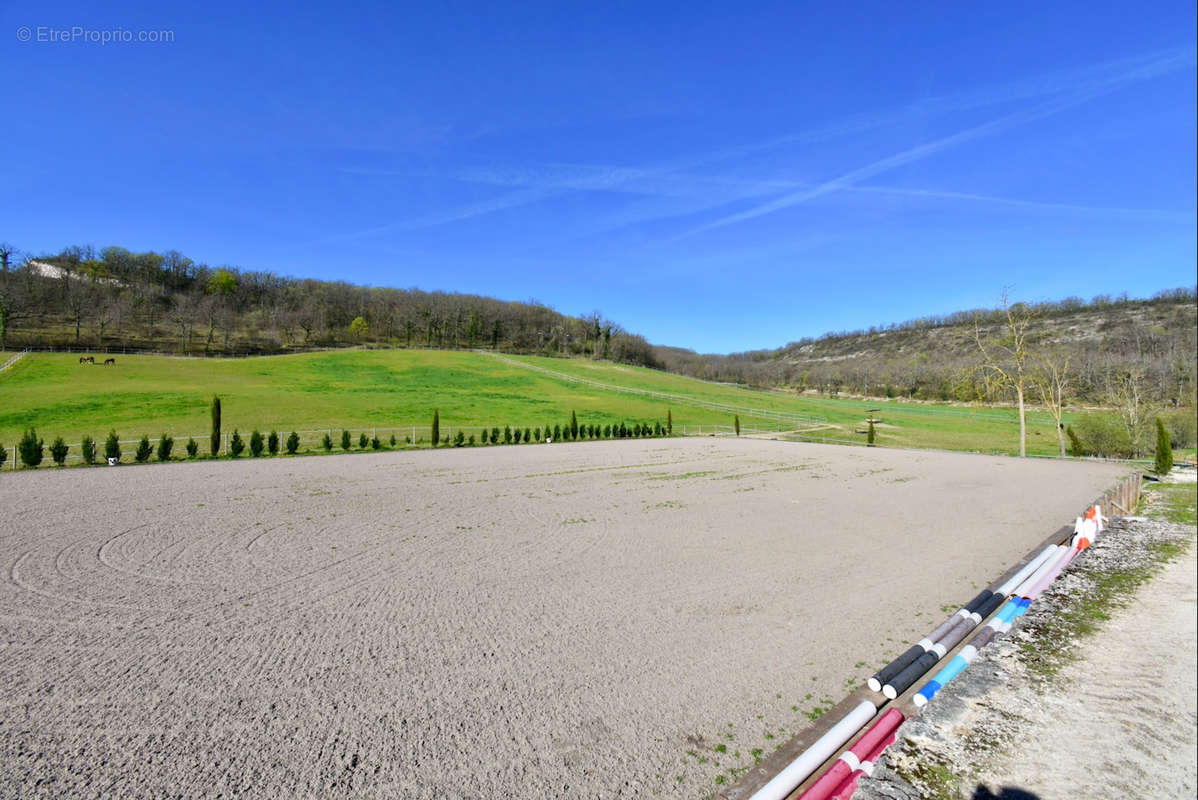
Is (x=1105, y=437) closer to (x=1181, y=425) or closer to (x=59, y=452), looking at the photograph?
(x=1181, y=425)

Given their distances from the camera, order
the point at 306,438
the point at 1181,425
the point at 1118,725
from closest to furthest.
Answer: the point at 1118,725
the point at 1181,425
the point at 306,438

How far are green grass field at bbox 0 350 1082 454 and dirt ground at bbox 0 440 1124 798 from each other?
831 inches

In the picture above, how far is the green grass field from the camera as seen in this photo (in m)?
32.7

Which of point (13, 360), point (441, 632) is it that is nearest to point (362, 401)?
point (13, 360)

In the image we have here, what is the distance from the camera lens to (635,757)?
384 centimetres

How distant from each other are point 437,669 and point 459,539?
5.21 m

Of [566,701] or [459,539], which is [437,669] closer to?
[566,701]

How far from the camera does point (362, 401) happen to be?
43344 millimetres

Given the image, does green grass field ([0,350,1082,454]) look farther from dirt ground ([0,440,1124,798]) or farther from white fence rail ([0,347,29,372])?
dirt ground ([0,440,1124,798])

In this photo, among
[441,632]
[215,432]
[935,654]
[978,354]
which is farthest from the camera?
[978,354]

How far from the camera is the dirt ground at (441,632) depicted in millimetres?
3770

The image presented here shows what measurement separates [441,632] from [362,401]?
41.5 m

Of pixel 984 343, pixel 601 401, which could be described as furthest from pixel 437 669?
pixel 601 401

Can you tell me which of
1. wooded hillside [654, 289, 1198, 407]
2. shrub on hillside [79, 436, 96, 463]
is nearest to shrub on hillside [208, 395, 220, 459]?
shrub on hillside [79, 436, 96, 463]
